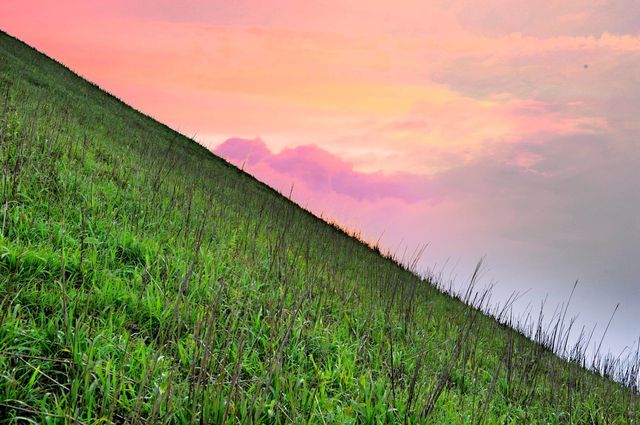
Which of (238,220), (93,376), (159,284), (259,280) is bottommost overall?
(93,376)

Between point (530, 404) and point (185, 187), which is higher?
point (185, 187)

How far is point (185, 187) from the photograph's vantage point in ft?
32.0

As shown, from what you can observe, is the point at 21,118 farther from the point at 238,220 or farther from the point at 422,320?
the point at 422,320

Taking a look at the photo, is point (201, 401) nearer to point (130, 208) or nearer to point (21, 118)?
point (130, 208)

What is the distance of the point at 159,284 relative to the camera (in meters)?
4.79

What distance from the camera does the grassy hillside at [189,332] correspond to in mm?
3002

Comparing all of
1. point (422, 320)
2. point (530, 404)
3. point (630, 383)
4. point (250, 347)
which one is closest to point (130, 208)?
point (250, 347)

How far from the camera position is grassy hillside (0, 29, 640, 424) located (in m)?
3.00

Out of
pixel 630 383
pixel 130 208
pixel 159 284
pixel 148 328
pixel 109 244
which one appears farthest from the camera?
pixel 630 383

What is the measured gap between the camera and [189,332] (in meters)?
4.10

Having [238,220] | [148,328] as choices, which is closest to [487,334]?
[238,220]

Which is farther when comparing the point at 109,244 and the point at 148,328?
the point at 109,244

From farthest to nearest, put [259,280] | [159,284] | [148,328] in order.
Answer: [259,280]
[159,284]
[148,328]

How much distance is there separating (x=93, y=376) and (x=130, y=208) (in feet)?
12.7
